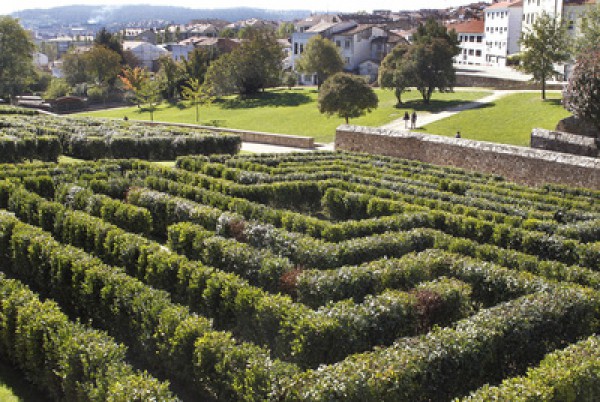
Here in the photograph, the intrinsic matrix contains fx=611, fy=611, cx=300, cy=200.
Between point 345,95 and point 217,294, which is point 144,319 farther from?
point 345,95

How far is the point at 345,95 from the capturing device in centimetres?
4750

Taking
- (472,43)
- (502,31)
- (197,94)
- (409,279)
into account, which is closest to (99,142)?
(409,279)

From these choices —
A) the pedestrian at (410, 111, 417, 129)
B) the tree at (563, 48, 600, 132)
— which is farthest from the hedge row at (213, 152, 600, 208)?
the pedestrian at (410, 111, 417, 129)

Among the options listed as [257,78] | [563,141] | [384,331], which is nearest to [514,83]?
[257,78]

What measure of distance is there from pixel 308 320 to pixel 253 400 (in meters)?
2.20

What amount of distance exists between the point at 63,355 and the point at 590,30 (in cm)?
5095

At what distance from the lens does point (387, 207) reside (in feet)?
69.1

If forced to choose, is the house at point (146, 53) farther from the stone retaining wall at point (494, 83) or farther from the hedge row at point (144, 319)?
the hedge row at point (144, 319)

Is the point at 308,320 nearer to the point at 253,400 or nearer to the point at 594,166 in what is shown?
the point at 253,400

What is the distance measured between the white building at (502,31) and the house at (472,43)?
2.75 meters

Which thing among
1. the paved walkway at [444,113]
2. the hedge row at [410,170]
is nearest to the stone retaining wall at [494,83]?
the paved walkway at [444,113]

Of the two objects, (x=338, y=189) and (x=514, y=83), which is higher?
(x=514, y=83)

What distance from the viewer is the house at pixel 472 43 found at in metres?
113

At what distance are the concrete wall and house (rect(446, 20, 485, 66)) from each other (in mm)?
80490
